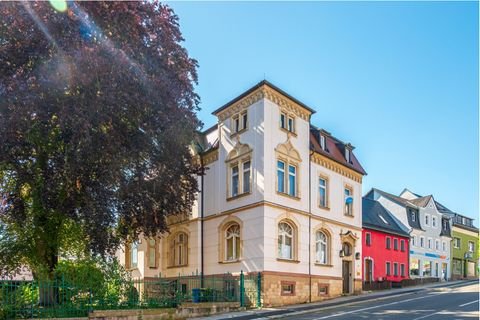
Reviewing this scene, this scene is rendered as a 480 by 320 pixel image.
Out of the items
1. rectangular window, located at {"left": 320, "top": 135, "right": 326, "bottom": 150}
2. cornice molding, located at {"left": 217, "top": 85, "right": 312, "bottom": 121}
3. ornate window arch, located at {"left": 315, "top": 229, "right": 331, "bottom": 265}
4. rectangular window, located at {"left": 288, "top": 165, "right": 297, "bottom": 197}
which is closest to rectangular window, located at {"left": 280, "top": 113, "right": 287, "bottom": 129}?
cornice molding, located at {"left": 217, "top": 85, "right": 312, "bottom": 121}

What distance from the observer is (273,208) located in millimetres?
22391

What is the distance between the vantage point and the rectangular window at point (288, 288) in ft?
73.0

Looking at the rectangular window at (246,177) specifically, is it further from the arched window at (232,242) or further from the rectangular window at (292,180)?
the rectangular window at (292,180)

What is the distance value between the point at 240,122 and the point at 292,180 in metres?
4.24

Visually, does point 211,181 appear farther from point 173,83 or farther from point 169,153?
point 173,83

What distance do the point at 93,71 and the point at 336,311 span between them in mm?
13722

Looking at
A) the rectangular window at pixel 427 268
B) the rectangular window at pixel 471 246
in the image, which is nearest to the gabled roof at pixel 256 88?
the rectangular window at pixel 427 268

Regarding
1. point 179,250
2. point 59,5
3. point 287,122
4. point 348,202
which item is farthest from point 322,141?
point 59,5

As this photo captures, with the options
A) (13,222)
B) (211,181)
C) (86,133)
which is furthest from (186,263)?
(86,133)

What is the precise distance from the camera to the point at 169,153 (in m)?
19.1

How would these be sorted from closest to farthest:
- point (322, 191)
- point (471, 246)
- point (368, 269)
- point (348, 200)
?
point (322, 191), point (348, 200), point (368, 269), point (471, 246)

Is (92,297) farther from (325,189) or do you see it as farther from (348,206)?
(348,206)

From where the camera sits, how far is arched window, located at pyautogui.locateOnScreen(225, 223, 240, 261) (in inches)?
933

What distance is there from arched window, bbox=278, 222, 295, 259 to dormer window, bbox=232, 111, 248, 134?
5.55 m
